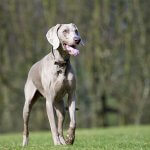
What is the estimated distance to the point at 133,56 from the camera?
31672mm

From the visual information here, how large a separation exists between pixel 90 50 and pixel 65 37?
72.5 ft

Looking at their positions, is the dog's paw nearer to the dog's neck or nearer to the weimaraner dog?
the weimaraner dog

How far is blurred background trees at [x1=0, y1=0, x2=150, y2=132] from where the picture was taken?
102 feet

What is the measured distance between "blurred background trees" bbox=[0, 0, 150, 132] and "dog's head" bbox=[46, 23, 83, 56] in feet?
69.5

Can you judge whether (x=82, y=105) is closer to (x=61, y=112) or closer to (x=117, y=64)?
(x=117, y=64)

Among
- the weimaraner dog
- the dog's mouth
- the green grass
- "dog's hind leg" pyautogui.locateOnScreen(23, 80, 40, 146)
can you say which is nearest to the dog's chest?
the weimaraner dog

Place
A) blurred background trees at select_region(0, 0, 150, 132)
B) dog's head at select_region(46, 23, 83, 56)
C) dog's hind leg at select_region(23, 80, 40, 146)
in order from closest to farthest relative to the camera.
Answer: dog's head at select_region(46, 23, 83, 56)
dog's hind leg at select_region(23, 80, 40, 146)
blurred background trees at select_region(0, 0, 150, 132)

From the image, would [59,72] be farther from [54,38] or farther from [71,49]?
[54,38]

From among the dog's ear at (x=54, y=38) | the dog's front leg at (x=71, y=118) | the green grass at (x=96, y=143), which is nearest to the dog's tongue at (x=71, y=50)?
the dog's ear at (x=54, y=38)

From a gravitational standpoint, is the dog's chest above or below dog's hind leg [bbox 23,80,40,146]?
above

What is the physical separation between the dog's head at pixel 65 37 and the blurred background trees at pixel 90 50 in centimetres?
2120

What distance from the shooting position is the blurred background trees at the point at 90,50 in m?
31.0

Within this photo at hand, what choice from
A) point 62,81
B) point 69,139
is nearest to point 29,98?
point 62,81

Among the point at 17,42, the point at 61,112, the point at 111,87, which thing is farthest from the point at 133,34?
the point at 61,112
